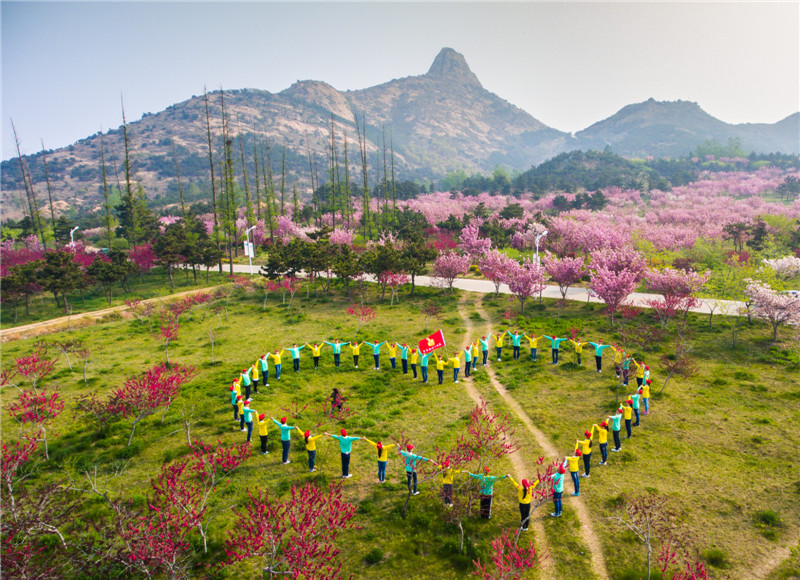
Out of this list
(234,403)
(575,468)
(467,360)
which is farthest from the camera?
(467,360)

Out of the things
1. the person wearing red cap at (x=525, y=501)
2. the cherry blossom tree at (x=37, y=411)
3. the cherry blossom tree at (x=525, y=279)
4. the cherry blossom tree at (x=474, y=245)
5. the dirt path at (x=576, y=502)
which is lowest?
the dirt path at (x=576, y=502)

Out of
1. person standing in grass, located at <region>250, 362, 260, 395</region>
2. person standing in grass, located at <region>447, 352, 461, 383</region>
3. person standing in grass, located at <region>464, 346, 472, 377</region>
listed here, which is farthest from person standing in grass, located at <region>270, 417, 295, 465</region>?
person standing in grass, located at <region>464, 346, 472, 377</region>

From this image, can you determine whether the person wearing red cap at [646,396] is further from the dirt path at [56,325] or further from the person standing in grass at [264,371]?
the dirt path at [56,325]

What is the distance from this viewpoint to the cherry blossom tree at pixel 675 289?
2564cm

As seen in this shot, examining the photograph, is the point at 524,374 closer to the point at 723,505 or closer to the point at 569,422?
the point at 569,422

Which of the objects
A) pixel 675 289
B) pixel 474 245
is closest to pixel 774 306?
pixel 675 289

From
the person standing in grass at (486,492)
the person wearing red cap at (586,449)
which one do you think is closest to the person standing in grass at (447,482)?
the person standing in grass at (486,492)

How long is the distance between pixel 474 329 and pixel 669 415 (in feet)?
41.5

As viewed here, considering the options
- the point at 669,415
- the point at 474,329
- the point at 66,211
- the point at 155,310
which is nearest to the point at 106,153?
the point at 66,211

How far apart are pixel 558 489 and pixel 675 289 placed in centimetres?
2094

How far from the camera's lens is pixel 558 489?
11.3 m

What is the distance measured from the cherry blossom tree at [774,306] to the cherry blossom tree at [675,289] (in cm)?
277

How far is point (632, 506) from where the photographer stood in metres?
11.5

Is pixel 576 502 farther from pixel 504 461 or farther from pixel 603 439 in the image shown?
pixel 504 461
